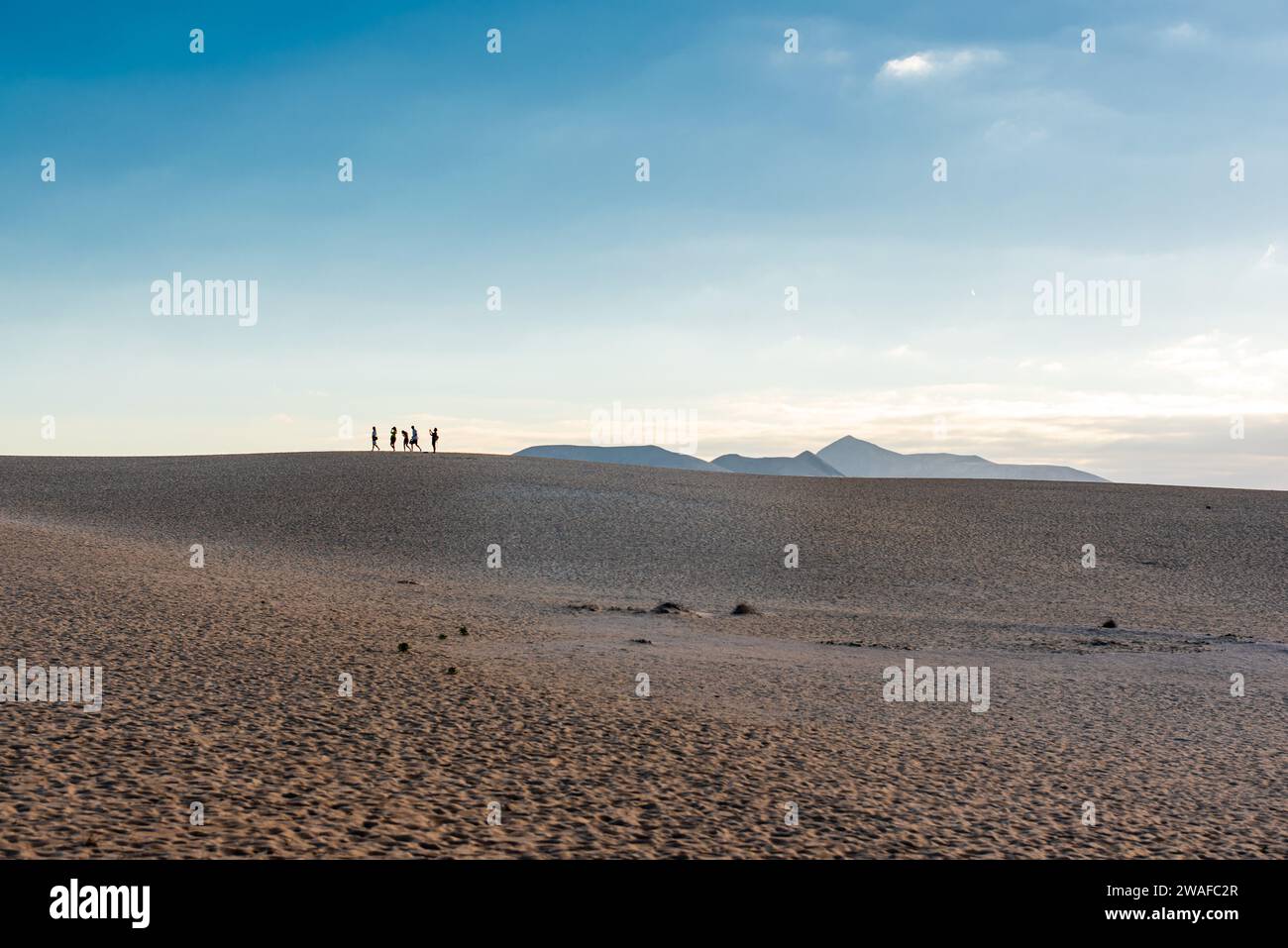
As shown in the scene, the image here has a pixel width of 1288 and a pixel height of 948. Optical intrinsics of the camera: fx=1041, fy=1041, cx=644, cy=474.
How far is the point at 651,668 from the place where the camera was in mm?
15211

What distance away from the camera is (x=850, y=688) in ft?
47.8

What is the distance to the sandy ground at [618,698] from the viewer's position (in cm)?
800

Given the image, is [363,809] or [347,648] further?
[347,648]

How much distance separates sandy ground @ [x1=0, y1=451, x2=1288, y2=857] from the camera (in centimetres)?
800

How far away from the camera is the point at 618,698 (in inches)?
503

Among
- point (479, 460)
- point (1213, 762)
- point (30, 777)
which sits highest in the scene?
point (479, 460)
